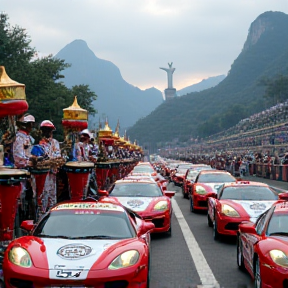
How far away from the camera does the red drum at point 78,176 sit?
12.9 m

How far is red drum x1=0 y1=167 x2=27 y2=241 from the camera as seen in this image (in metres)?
7.62

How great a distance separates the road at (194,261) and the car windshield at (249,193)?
2.93ft

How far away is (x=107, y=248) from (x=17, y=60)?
30.9 metres

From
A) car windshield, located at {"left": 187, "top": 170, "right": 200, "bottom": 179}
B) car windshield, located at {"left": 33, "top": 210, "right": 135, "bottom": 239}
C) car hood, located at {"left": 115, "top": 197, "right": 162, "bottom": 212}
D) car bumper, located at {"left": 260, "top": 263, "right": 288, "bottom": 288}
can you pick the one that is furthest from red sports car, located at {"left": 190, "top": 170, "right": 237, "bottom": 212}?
car bumper, located at {"left": 260, "top": 263, "right": 288, "bottom": 288}

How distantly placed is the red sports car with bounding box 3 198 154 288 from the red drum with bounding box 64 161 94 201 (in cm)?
511

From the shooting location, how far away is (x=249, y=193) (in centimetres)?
1188

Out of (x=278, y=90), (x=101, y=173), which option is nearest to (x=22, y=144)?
(x=101, y=173)

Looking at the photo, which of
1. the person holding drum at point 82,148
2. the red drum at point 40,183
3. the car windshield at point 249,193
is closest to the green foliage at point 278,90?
the person holding drum at point 82,148

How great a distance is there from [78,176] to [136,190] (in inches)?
53.3

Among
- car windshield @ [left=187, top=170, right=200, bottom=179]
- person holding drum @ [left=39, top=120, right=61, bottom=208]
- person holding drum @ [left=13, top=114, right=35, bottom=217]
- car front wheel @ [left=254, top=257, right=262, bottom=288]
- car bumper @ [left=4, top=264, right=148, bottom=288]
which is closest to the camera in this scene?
car bumper @ [left=4, top=264, right=148, bottom=288]

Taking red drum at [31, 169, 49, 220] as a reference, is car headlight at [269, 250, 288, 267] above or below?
below

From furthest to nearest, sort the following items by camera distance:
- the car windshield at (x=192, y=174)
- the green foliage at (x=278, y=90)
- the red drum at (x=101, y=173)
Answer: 1. the green foliage at (x=278, y=90)
2. the car windshield at (x=192, y=174)
3. the red drum at (x=101, y=173)

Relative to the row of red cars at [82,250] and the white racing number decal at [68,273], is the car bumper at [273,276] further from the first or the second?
the white racing number decal at [68,273]

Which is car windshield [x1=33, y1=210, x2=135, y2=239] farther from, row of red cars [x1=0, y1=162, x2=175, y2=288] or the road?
the road
